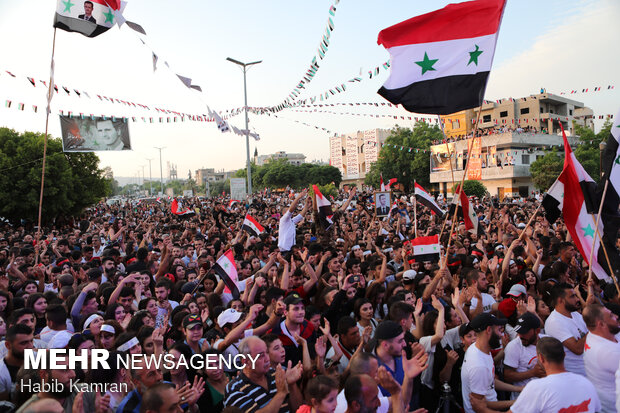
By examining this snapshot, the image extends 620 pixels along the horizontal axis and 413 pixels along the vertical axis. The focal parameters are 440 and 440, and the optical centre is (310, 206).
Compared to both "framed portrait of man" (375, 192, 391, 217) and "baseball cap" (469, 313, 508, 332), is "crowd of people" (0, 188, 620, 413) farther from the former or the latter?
"framed portrait of man" (375, 192, 391, 217)

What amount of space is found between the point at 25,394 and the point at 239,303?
230 centimetres

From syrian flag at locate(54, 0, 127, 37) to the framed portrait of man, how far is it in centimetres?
944

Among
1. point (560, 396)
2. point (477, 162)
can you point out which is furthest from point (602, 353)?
point (477, 162)

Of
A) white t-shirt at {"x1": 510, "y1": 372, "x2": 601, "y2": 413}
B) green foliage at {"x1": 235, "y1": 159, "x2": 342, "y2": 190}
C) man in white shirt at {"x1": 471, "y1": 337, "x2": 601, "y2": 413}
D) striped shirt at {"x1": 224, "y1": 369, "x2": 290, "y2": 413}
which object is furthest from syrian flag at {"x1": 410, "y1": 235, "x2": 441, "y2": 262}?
green foliage at {"x1": 235, "y1": 159, "x2": 342, "y2": 190}

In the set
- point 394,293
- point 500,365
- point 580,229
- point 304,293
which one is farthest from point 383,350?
point 580,229

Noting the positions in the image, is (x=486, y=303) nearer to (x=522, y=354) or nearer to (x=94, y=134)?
(x=522, y=354)

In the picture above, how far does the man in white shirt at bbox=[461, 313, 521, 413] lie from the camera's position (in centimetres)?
371

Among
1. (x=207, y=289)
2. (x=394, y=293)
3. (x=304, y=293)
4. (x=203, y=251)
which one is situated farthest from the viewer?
(x=203, y=251)

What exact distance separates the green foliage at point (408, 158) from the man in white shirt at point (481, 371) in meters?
50.8

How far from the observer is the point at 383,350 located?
379cm

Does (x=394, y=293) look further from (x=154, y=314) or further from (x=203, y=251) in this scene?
(x=203, y=251)

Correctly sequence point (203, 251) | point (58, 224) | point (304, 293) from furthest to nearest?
point (58, 224)
point (203, 251)
point (304, 293)

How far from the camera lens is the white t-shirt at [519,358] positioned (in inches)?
163

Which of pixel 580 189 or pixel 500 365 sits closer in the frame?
pixel 500 365
